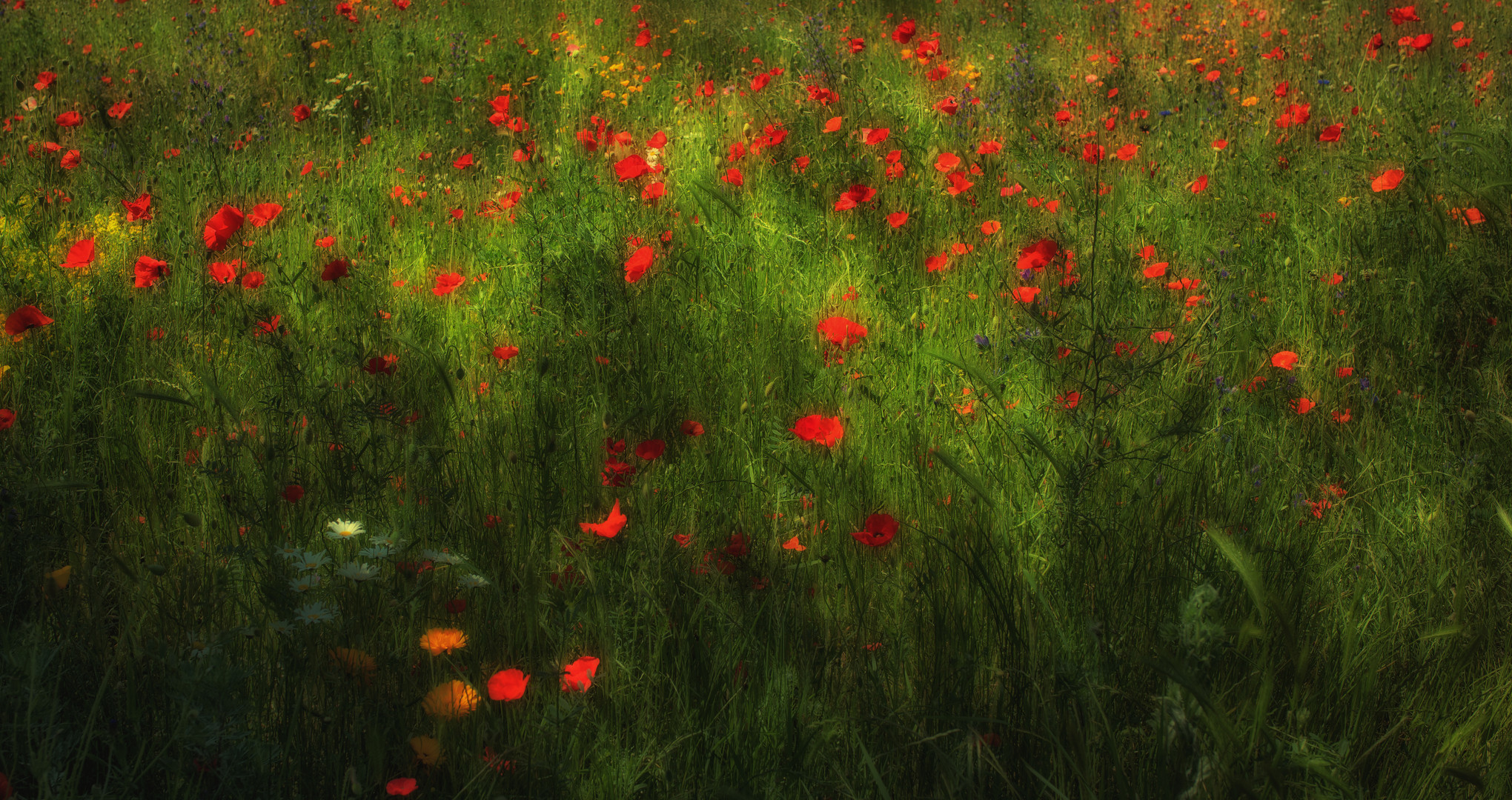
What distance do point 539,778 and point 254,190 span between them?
3.08 metres

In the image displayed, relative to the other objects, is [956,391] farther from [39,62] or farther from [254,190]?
[39,62]

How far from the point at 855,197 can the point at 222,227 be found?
1758 millimetres

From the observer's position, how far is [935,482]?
6.13 ft

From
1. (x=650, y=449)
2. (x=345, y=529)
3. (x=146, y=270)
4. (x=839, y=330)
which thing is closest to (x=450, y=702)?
(x=345, y=529)

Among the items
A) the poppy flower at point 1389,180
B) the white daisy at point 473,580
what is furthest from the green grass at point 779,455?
the poppy flower at point 1389,180

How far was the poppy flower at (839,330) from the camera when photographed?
7.39 feet

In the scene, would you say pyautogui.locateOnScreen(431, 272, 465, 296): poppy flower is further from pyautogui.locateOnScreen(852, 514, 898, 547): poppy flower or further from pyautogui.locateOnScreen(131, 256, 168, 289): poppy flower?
pyautogui.locateOnScreen(852, 514, 898, 547): poppy flower

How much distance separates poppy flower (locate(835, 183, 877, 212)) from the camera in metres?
2.91

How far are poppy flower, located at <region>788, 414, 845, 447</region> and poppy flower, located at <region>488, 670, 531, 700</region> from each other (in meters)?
0.85

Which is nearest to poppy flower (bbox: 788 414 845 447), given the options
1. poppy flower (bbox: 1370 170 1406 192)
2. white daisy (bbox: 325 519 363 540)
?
white daisy (bbox: 325 519 363 540)

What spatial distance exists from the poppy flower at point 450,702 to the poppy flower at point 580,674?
13 centimetres

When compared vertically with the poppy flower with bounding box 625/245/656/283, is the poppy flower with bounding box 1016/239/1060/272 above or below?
above

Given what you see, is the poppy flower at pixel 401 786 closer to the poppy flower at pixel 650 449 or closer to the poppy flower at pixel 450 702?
the poppy flower at pixel 450 702

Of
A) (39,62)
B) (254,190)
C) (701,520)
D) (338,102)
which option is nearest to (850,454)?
(701,520)
